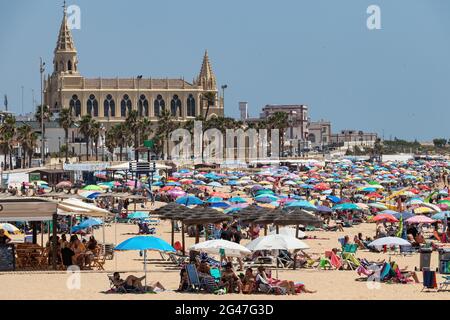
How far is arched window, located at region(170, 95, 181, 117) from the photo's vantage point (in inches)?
4919

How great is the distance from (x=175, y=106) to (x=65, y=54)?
1436cm

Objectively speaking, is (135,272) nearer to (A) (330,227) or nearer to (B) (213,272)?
(B) (213,272)

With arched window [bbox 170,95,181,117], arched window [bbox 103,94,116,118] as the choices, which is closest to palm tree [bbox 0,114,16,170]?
arched window [bbox 103,94,116,118]

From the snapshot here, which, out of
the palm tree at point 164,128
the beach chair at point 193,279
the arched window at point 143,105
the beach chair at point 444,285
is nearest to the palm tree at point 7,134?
the palm tree at point 164,128

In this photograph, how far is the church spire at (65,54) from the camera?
12575 cm

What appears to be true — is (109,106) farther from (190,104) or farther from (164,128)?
(164,128)

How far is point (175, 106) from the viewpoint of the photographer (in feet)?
412

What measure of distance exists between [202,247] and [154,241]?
1.09 m

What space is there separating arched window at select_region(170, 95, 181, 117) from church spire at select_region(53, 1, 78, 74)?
12098 mm

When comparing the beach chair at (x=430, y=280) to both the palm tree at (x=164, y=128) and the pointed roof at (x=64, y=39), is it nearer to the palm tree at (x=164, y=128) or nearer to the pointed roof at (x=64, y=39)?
the palm tree at (x=164, y=128)

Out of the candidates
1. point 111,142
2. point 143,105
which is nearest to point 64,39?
point 143,105
